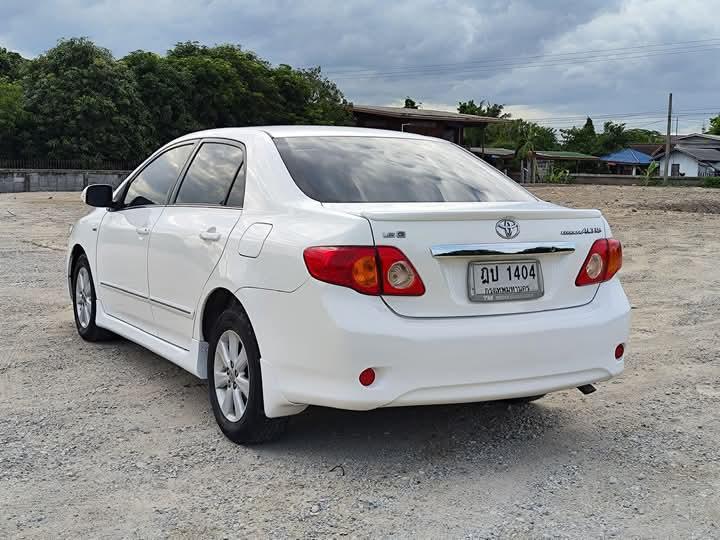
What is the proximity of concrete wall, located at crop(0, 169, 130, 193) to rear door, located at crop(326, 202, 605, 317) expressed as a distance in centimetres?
3392

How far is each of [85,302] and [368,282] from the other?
3627mm

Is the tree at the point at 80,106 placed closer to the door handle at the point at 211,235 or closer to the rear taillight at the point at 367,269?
the door handle at the point at 211,235

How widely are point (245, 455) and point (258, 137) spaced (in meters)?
1.74

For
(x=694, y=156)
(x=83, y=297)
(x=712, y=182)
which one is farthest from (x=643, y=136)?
(x=83, y=297)

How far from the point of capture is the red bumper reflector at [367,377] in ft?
12.0

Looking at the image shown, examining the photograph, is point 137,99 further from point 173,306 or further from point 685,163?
point 685,163

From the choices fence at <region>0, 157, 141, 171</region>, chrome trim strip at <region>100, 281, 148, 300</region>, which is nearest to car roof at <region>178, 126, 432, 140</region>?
chrome trim strip at <region>100, 281, 148, 300</region>

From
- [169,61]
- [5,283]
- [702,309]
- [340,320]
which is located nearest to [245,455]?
[340,320]

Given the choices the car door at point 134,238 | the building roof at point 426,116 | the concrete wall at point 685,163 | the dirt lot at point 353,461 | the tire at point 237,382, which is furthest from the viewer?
the concrete wall at point 685,163

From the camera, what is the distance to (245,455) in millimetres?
4117

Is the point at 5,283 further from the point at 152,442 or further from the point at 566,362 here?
the point at 566,362

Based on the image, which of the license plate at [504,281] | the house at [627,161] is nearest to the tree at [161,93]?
the license plate at [504,281]

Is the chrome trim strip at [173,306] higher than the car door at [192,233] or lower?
lower

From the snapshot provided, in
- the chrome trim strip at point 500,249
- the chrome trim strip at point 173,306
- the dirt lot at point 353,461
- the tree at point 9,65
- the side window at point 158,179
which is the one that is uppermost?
the tree at point 9,65
